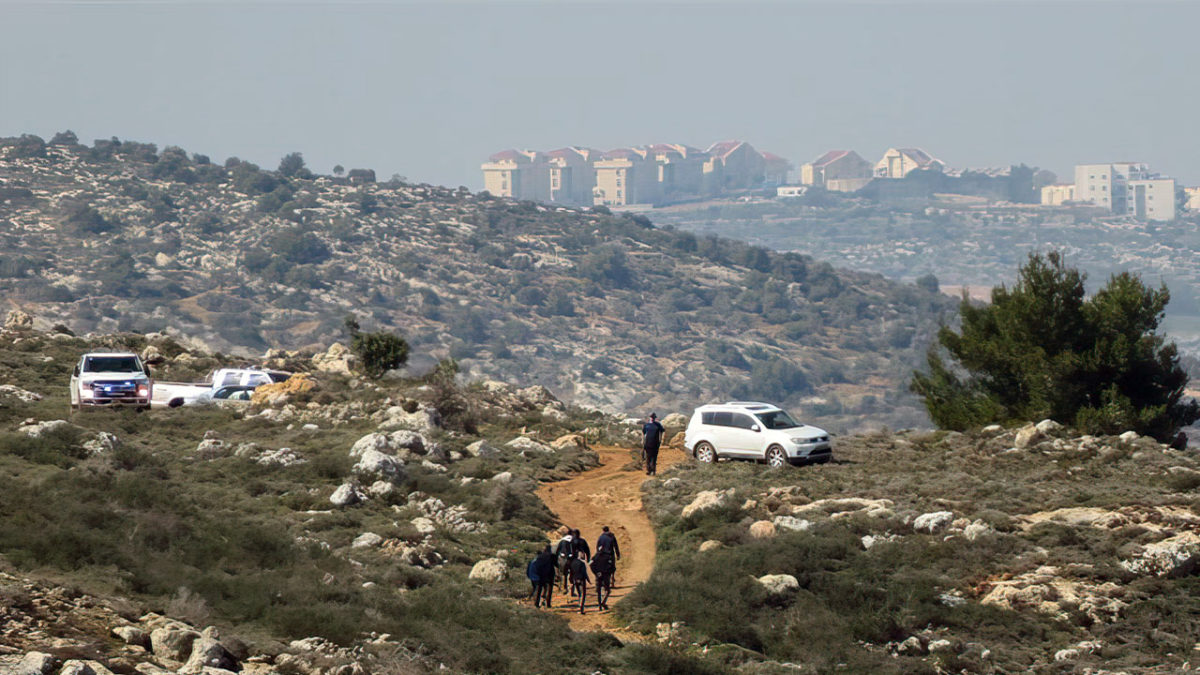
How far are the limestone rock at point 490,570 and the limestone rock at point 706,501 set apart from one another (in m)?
4.42

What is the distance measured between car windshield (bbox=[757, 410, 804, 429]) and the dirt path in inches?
112

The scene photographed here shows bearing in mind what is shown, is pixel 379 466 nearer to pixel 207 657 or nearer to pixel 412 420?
pixel 412 420

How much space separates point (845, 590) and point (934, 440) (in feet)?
44.2

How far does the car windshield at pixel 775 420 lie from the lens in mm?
27594

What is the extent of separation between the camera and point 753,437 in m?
27.4

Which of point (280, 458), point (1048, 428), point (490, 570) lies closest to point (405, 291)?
point (280, 458)

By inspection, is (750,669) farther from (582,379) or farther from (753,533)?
(582,379)

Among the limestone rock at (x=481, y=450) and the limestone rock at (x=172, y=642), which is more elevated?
the limestone rock at (x=172, y=642)

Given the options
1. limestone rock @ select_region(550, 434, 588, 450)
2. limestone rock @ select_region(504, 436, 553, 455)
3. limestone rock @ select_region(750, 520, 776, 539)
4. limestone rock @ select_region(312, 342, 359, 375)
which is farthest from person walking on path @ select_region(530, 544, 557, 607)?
limestone rock @ select_region(312, 342, 359, 375)

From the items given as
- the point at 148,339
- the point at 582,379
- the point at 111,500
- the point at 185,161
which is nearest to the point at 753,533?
the point at 111,500

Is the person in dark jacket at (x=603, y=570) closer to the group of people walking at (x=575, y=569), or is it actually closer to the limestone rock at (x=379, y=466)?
the group of people walking at (x=575, y=569)

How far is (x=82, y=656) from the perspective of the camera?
11641mm

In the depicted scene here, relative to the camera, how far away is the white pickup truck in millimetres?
33062

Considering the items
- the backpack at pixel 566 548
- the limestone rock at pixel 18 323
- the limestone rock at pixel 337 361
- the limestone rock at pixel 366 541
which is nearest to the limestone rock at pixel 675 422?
the limestone rock at pixel 337 361
